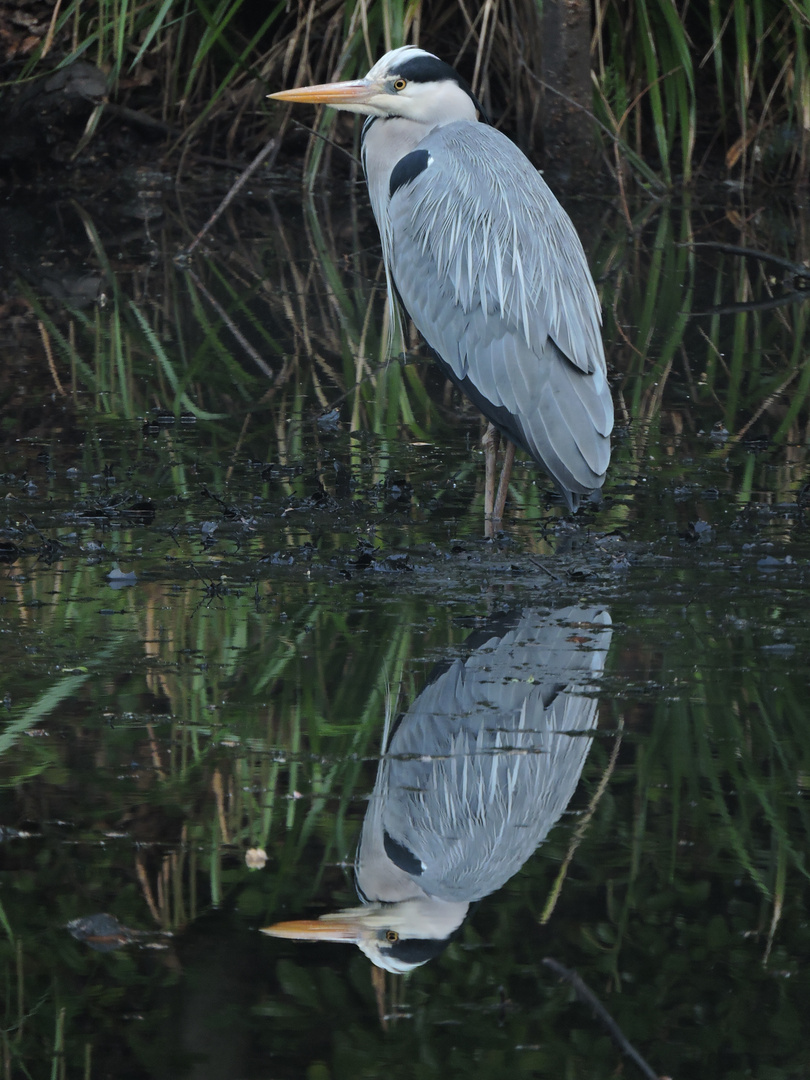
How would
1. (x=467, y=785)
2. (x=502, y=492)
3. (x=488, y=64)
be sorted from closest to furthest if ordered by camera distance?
(x=467, y=785) < (x=502, y=492) < (x=488, y=64)

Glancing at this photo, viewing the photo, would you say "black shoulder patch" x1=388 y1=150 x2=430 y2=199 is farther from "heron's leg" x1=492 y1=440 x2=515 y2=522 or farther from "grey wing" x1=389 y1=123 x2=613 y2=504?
"heron's leg" x1=492 y1=440 x2=515 y2=522

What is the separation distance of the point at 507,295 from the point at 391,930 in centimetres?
263

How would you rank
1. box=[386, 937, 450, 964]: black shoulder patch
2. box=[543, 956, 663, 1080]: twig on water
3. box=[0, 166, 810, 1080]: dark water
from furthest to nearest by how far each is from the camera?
box=[386, 937, 450, 964]: black shoulder patch
box=[0, 166, 810, 1080]: dark water
box=[543, 956, 663, 1080]: twig on water

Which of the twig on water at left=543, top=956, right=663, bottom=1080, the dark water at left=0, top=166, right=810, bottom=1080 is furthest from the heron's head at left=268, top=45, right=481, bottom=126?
the twig on water at left=543, top=956, right=663, bottom=1080

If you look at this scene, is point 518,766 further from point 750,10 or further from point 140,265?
point 750,10

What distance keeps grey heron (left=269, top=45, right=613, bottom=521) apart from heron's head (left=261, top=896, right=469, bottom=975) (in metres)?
2.00

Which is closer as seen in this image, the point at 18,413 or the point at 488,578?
the point at 488,578

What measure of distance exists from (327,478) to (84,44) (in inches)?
307

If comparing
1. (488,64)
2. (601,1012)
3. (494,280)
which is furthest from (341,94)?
(488,64)

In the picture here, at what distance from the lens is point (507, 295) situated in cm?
481

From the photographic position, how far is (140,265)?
952 cm

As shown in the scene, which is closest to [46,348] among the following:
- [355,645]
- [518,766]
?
[355,645]

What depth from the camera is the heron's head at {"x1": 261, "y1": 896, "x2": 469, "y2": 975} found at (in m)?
2.55

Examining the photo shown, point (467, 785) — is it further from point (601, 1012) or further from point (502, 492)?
point (502, 492)
